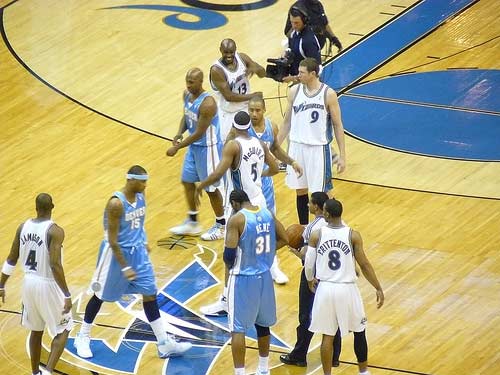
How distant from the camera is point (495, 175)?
44.8 ft

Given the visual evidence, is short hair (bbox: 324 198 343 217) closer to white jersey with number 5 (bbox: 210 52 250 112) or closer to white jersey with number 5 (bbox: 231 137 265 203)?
white jersey with number 5 (bbox: 231 137 265 203)

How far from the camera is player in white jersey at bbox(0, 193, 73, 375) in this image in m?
9.61

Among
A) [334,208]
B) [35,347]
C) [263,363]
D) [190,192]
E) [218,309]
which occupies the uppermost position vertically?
[334,208]

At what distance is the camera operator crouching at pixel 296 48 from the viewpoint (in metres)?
13.2

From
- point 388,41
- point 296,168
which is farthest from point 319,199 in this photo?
point 388,41

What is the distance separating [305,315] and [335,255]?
0.85m

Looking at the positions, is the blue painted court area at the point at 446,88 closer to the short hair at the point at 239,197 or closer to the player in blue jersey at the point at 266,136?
the player in blue jersey at the point at 266,136

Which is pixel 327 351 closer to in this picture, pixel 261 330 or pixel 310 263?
pixel 261 330

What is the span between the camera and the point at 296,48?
44.0 feet

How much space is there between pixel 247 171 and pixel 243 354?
1.80m

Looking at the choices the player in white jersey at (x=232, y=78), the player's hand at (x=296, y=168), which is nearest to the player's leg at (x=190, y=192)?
the player in white jersey at (x=232, y=78)

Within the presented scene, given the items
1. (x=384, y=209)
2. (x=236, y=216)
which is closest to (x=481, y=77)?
(x=384, y=209)

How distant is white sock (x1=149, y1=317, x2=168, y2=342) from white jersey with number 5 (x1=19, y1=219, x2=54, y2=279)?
1.04 m

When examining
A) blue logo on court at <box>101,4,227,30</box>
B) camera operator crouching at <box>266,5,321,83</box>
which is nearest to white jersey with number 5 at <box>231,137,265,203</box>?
camera operator crouching at <box>266,5,321,83</box>
